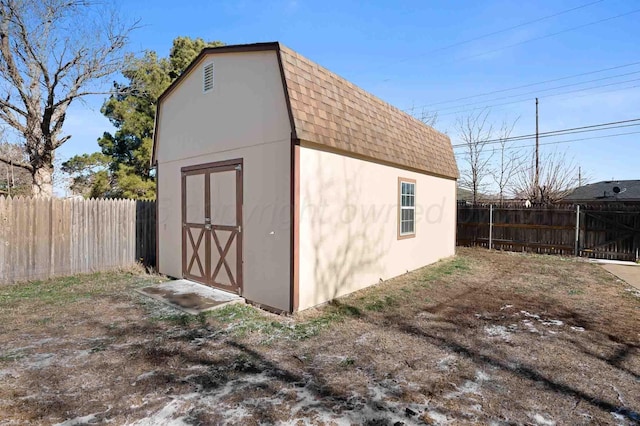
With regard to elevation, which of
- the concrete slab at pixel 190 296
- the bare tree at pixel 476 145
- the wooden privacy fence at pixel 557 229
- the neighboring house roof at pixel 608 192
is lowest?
the concrete slab at pixel 190 296

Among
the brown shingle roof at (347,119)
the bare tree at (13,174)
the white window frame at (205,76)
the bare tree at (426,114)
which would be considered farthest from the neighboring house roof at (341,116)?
the bare tree at (426,114)

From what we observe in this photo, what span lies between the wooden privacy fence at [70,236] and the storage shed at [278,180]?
121 cm

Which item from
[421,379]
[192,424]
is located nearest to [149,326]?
[192,424]

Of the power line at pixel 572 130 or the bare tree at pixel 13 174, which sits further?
the power line at pixel 572 130

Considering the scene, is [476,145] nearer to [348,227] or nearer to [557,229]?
[557,229]

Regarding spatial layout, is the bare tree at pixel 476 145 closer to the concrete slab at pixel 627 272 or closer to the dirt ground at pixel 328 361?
the concrete slab at pixel 627 272

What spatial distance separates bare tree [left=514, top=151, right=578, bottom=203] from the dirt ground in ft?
49.7

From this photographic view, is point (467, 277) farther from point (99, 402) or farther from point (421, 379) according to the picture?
point (99, 402)

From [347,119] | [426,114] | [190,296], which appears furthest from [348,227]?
[426,114]

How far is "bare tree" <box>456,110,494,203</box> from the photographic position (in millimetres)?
21531

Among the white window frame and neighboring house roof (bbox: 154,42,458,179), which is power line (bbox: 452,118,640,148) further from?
the white window frame

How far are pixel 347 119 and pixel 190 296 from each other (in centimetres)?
431

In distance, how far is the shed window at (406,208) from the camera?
26.1 ft

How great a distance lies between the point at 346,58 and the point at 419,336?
561 inches
